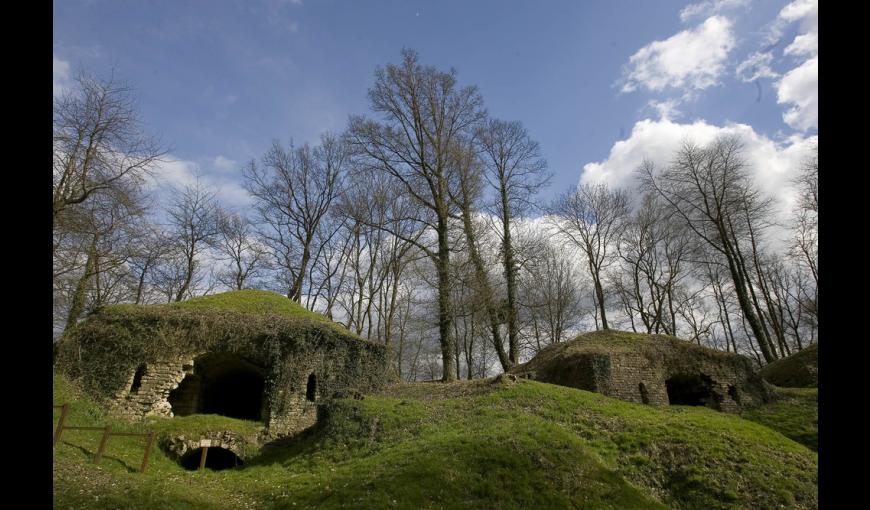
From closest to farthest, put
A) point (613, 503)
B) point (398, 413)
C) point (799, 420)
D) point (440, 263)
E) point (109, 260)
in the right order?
point (613, 503) < point (398, 413) < point (799, 420) < point (109, 260) < point (440, 263)

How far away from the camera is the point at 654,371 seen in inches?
779

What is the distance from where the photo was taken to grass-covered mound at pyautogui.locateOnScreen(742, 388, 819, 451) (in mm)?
15578

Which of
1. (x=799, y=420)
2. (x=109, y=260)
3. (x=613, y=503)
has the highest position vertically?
(x=109, y=260)

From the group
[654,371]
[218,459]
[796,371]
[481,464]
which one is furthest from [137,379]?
[796,371]

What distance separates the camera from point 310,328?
17.6 metres

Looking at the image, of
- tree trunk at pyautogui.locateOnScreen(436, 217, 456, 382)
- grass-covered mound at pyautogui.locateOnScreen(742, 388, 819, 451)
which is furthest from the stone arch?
grass-covered mound at pyautogui.locateOnScreen(742, 388, 819, 451)

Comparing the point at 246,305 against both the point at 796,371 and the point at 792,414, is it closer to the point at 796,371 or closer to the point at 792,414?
the point at 792,414

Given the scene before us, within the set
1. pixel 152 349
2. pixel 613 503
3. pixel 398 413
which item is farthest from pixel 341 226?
pixel 613 503

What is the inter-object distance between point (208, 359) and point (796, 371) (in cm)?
2654

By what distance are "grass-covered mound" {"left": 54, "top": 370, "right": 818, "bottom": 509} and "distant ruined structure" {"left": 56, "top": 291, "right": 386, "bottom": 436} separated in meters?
1.11

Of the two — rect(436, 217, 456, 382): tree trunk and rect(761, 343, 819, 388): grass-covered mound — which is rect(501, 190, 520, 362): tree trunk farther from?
rect(761, 343, 819, 388): grass-covered mound
